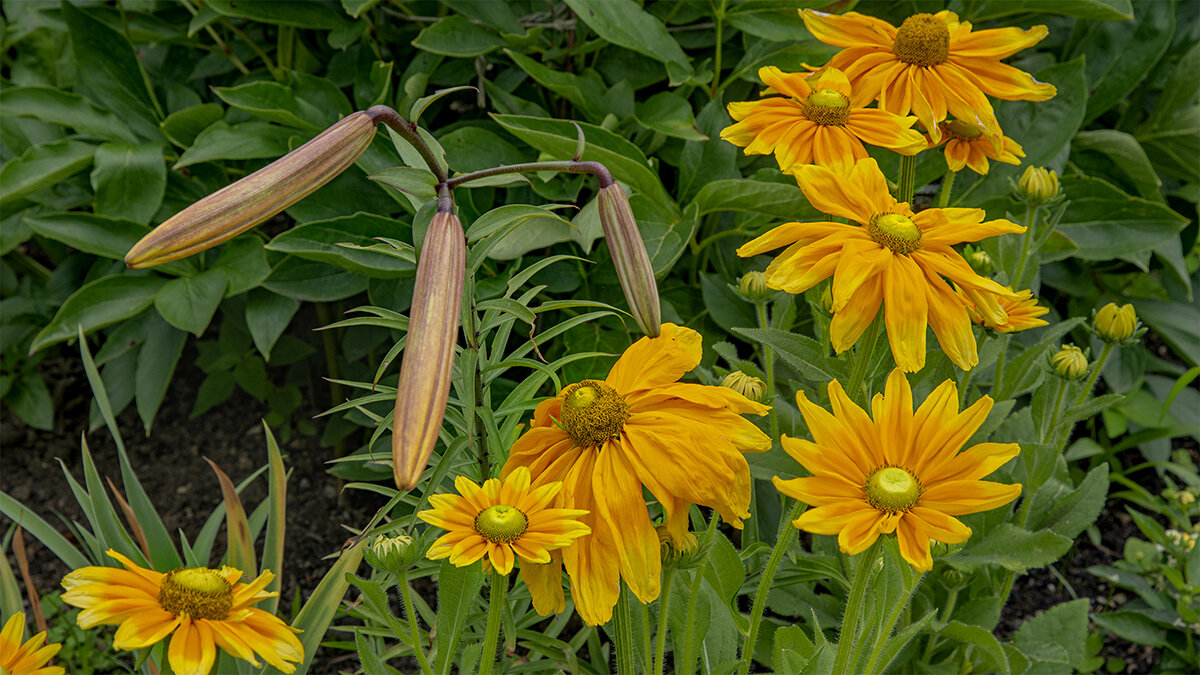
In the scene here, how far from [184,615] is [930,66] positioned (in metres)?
0.92

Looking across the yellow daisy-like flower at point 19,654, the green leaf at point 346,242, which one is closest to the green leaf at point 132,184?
the green leaf at point 346,242

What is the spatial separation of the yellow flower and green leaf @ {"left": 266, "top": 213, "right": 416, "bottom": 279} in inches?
28.6

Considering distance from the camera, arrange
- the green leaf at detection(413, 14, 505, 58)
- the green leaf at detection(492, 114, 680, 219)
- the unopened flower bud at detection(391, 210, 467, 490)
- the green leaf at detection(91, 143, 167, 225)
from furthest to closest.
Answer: the green leaf at detection(91, 143, 167, 225) → the green leaf at detection(413, 14, 505, 58) → the green leaf at detection(492, 114, 680, 219) → the unopened flower bud at detection(391, 210, 467, 490)

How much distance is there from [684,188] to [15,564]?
152cm

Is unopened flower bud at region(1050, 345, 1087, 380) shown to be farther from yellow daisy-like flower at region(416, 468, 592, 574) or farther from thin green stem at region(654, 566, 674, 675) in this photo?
yellow daisy-like flower at region(416, 468, 592, 574)

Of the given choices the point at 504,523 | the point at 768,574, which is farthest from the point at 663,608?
the point at 504,523

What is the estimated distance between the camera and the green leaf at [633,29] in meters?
1.46

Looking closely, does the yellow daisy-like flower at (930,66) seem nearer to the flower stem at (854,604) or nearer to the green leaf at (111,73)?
the flower stem at (854,604)

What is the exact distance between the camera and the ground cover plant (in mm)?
763

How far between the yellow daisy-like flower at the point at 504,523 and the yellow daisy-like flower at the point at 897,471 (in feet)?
0.55

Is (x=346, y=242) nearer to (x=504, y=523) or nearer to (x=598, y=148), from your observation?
(x=598, y=148)

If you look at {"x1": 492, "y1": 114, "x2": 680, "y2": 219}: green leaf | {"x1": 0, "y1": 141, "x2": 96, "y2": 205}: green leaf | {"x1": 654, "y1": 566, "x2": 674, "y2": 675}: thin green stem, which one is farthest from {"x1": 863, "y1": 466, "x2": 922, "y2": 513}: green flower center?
{"x1": 0, "y1": 141, "x2": 96, "y2": 205}: green leaf

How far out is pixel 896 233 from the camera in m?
0.82

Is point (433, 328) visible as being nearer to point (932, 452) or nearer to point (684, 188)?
point (932, 452)
